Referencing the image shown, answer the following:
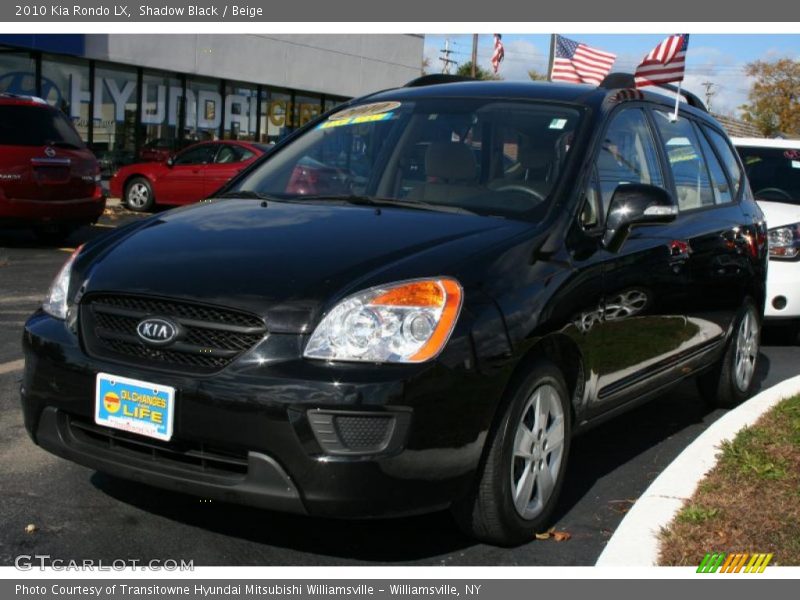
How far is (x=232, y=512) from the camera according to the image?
4012mm

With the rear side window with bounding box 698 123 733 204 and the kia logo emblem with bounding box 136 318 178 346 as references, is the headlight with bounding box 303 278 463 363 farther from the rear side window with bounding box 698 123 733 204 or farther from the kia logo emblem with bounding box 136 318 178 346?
the rear side window with bounding box 698 123 733 204

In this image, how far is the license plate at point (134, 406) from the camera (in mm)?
3359

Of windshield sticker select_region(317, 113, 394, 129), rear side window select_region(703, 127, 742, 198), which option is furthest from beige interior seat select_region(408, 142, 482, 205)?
rear side window select_region(703, 127, 742, 198)

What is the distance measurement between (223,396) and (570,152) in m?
1.95

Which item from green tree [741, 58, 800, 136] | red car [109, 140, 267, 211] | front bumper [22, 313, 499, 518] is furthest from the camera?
green tree [741, 58, 800, 136]

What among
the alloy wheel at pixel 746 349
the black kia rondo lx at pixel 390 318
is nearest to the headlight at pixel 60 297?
the black kia rondo lx at pixel 390 318

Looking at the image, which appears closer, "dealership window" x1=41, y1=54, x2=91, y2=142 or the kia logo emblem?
the kia logo emblem

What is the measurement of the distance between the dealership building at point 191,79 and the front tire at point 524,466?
58.9 ft

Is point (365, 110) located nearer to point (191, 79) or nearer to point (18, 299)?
point (18, 299)

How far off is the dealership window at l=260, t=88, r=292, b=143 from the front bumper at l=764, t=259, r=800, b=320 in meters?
20.0

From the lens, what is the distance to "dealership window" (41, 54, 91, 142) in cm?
2066

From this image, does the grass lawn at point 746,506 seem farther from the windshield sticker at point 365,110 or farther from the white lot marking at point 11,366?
the white lot marking at point 11,366

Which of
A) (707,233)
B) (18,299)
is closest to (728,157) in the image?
(707,233)
